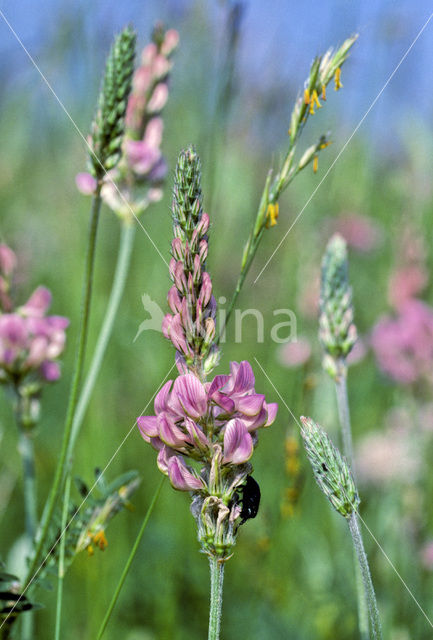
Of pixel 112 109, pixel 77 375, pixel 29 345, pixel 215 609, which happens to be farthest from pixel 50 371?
pixel 215 609

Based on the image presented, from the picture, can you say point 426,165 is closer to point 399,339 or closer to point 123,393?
point 399,339

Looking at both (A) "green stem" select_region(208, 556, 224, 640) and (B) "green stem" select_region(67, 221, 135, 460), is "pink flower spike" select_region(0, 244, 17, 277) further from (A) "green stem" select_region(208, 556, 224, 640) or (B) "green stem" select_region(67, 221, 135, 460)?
(A) "green stem" select_region(208, 556, 224, 640)

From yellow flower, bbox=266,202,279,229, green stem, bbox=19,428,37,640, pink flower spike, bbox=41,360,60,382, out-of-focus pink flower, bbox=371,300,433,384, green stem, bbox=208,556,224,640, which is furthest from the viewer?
out-of-focus pink flower, bbox=371,300,433,384

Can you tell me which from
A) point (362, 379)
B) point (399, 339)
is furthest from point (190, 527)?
point (362, 379)

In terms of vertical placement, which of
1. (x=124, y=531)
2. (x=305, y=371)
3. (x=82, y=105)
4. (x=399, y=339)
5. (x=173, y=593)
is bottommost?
(x=173, y=593)

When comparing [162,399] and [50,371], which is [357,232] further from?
[162,399]

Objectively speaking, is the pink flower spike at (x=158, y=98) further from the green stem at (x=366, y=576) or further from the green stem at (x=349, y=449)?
the green stem at (x=366, y=576)

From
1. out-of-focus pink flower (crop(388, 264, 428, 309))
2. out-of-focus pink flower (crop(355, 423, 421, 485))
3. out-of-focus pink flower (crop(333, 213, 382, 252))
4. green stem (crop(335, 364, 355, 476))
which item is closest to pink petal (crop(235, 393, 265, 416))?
green stem (crop(335, 364, 355, 476))
